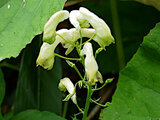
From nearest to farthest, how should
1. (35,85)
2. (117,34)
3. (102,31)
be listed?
(102,31), (35,85), (117,34)

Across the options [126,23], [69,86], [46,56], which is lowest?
[126,23]

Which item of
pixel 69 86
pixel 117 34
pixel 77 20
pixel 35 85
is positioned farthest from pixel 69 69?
pixel 77 20

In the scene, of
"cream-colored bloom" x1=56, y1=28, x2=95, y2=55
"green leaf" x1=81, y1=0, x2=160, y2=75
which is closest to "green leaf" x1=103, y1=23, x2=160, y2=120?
"cream-colored bloom" x1=56, y1=28, x2=95, y2=55

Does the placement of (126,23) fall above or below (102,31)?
below

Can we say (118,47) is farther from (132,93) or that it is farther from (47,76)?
(132,93)

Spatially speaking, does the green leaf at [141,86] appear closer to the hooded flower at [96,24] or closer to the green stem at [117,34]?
the hooded flower at [96,24]

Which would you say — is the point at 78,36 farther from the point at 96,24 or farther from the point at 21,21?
the point at 21,21

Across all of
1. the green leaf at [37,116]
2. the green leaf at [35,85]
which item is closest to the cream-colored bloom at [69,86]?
the green leaf at [37,116]
